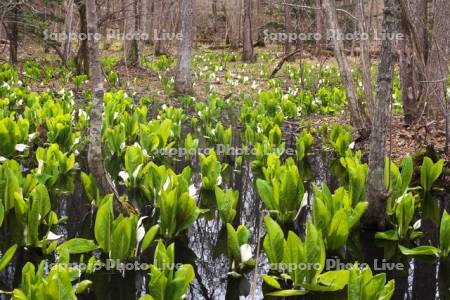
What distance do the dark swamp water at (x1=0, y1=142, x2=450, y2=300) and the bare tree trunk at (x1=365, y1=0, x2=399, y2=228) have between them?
208 millimetres

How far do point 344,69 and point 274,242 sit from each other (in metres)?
3.80

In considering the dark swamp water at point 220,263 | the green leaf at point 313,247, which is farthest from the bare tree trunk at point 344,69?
the green leaf at point 313,247

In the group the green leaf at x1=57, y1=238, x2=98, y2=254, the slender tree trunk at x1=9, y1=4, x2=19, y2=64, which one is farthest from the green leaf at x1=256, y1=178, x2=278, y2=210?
the slender tree trunk at x1=9, y1=4, x2=19, y2=64

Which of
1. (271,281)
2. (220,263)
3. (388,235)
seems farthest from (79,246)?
(388,235)

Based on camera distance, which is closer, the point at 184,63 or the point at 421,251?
Answer: the point at 421,251

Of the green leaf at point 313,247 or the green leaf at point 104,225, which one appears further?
the green leaf at point 104,225

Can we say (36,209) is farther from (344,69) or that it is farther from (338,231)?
(344,69)

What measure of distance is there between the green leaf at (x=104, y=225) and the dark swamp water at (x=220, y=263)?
0.18 meters

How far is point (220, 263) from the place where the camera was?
3.45m

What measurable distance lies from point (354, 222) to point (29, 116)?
4322 millimetres

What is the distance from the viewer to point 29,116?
6.32 m

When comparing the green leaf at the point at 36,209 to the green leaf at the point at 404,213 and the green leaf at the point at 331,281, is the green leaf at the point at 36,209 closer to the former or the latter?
the green leaf at the point at 331,281

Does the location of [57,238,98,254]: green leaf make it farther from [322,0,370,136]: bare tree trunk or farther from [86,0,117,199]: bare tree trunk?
[322,0,370,136]: bare tree trunk

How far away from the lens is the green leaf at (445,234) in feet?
10.7
